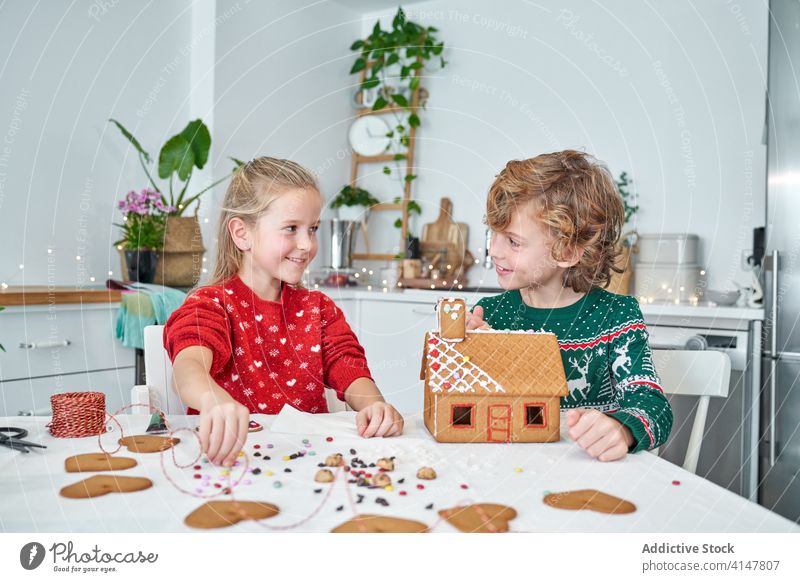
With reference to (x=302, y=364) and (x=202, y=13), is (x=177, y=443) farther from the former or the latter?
(x=202, y=13)

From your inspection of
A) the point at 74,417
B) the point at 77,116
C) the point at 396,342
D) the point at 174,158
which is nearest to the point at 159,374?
the point at 74,417

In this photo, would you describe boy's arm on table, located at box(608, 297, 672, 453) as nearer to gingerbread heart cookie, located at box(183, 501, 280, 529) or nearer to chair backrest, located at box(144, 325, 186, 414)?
gingerbread heart cookie, located at box(183, 501, 280, 529)

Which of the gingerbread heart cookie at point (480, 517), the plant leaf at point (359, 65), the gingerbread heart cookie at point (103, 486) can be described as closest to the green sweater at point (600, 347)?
the gingerbread heart cookie at point (480, 517)

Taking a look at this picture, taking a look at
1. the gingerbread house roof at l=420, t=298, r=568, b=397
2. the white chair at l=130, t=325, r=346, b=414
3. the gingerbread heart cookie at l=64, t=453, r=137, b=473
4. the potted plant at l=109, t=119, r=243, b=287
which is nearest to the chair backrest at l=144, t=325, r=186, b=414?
the white chair at l=130, t=325, r=346, b=414

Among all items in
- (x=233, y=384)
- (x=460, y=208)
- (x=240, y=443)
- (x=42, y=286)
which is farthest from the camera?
(x=460, y=208)

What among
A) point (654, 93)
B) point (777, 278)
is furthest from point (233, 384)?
point (654, 93)

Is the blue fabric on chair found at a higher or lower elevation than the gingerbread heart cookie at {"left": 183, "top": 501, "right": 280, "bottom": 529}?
higher

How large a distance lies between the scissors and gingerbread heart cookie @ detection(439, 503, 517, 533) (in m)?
0.54

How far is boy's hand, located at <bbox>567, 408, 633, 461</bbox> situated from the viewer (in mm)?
879

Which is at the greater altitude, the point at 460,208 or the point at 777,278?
the point at 460,208

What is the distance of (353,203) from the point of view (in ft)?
11.0

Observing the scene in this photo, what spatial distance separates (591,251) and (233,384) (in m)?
0.73

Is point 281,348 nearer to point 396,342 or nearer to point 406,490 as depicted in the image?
point 406,490

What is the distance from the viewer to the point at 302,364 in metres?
1.39
